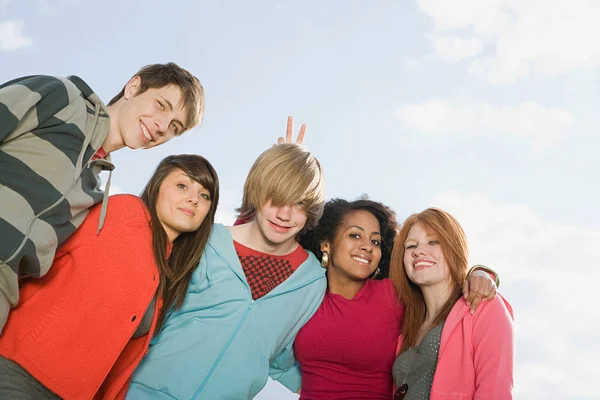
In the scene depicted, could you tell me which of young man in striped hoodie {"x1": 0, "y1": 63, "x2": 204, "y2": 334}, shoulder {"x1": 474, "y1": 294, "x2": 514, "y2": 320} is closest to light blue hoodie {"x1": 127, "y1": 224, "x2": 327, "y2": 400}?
young man in striped hoodie {"x1": 0, "y1": 63, "x2": 204, "y2": 334}

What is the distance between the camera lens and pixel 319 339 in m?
4.20

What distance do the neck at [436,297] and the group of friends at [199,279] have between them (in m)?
0.01

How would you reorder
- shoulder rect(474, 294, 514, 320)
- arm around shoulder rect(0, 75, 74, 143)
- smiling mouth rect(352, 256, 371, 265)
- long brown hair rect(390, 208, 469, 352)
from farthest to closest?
1. smiling mouth rect(352, 256, 371, 265)
2. long brown hair rect(390, 208, 469, 352)
3. shoulder rect(474, 294, 514, 320)
4. arm around shoulder rect(0, 75, 74, 143)

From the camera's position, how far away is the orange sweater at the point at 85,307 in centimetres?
279

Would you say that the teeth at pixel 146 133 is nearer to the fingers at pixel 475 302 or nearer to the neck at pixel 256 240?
the neck at pixel 256 240

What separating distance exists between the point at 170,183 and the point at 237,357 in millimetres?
1281

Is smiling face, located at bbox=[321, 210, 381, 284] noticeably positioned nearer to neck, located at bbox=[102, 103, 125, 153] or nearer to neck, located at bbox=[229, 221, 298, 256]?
neck, located at bbox=[229, 221, 298, 256]

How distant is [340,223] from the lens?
15.4 ft

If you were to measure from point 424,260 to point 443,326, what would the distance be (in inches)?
19.5

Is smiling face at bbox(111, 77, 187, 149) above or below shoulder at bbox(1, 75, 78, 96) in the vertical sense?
above

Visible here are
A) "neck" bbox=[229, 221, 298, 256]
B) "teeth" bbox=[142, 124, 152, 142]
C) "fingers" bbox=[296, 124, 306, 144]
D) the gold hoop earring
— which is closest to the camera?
"teeth" bbox=[142, 124, 152, 142]

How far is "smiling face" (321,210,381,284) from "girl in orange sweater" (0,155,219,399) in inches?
54.3

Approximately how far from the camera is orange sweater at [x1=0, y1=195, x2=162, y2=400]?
9.15 ft

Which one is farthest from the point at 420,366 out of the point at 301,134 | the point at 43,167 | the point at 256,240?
the point at 43,167
